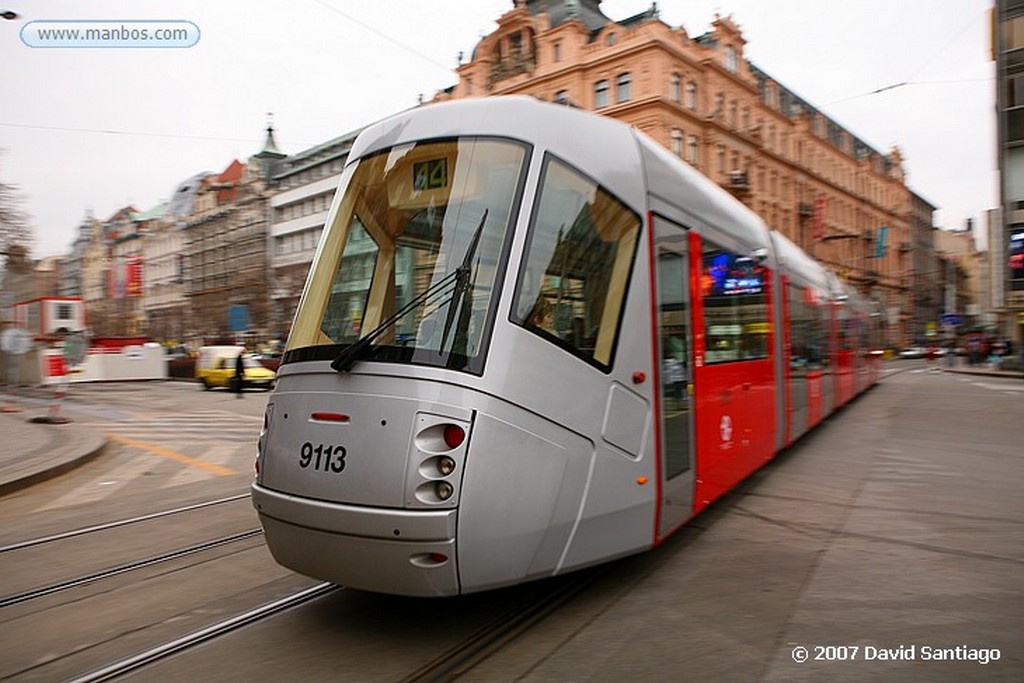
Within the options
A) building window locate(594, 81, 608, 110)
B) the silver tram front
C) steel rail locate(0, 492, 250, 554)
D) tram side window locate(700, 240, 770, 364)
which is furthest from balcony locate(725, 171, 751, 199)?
the silver tram front

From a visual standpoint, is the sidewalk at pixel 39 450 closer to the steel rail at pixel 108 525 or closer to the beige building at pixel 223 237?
the steel rail at pixel 108 525

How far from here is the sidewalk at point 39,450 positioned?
32.4 ft

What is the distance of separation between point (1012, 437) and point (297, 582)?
1228 centimetres

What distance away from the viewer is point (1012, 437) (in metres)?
12.8

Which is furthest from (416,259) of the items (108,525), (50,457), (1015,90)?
(1015,90)

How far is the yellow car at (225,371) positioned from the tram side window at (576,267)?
2665 cm

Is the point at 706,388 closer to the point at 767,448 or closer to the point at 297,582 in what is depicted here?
the point at 767,448

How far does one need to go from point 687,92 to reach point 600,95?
Answer: 5.02 m

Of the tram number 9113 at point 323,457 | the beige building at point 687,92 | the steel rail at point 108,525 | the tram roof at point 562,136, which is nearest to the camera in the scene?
the tram number 9113 at point 323,457

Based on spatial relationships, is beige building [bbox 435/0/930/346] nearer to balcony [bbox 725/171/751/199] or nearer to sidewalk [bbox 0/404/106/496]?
balcony [bbox 725/171/751/199]

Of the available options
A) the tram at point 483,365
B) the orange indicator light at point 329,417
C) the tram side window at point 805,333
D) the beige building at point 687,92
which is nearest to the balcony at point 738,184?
the beige building at point 687,92

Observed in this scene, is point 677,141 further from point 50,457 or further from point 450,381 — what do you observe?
point 450,381

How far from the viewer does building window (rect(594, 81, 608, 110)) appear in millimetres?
44344

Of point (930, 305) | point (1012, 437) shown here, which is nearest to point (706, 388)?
point (1012, 437)
